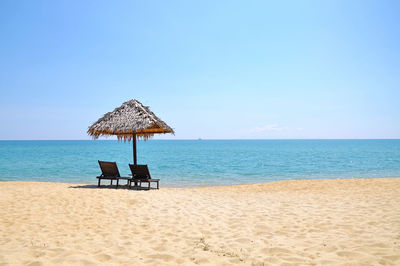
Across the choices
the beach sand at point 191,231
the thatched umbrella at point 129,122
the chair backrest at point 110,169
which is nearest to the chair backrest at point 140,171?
the chair backrest at point 110,169

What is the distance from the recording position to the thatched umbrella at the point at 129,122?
9492mm

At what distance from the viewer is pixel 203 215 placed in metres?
5.68

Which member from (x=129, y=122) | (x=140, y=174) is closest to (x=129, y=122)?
(x=129, y=122)

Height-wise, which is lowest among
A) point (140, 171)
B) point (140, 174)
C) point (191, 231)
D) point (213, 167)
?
point (213, 167)

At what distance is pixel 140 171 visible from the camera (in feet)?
30.0

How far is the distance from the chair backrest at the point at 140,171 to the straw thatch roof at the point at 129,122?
136cm

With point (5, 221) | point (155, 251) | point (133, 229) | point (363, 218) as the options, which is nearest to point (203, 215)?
point (133, 229)

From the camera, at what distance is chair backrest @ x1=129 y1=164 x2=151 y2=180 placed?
902 cm

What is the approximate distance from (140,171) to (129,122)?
1965 millimetres

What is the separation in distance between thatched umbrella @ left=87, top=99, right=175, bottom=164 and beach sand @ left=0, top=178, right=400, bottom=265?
308cm

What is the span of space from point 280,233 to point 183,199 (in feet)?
12.1

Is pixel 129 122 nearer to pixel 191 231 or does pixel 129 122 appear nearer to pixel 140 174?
pixel 140 174

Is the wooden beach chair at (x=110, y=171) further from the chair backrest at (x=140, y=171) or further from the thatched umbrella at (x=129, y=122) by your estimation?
the thatched umbrella at (x=129, y=122)

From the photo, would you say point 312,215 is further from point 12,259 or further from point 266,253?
point 12,259
